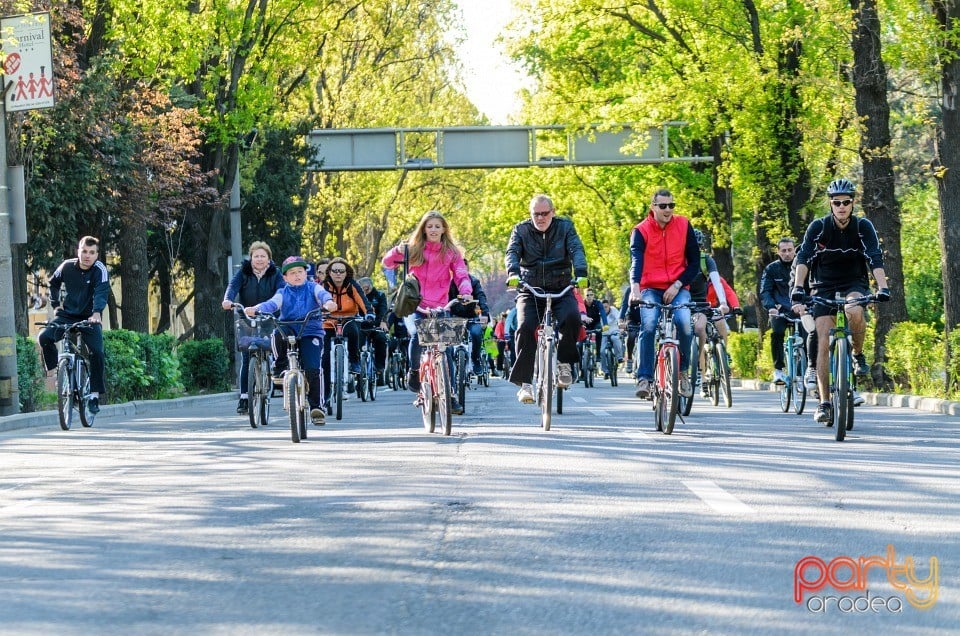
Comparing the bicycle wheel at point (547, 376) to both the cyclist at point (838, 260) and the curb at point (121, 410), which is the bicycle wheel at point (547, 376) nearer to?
the cyclist at point (838, 260)

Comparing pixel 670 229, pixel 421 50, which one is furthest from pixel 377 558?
pixel 421 50

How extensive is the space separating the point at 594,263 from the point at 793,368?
47.1 m

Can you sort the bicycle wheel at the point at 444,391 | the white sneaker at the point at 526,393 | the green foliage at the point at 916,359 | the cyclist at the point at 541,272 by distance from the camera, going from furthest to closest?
the green foliage at the point at 916,359
the white sneaker at the point at 526,393
the cyclist at the point at 541,272
the bicycle wheel at the point at 444,391

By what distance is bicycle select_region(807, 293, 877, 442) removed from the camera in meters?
12.5

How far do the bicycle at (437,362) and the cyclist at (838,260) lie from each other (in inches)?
114

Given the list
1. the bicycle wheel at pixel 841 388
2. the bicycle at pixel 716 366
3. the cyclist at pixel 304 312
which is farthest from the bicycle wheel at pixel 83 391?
the bicycle wheel at pixel 841 388

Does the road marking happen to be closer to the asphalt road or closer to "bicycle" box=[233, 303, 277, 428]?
the asphalt road

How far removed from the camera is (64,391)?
1733 cm

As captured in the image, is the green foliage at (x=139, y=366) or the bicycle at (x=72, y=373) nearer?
the bicycle at (x=72, y=373)

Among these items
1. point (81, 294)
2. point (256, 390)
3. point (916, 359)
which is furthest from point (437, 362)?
point (916, 359)

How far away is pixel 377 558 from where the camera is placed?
659 centimetres

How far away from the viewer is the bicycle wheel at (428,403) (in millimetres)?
13805

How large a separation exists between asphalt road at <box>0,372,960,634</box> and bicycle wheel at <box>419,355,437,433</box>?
847 millimetres

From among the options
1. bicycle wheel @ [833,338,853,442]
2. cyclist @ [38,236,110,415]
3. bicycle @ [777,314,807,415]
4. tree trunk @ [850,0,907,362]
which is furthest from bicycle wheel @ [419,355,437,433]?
tree trunk @ [850,0,907,362]
